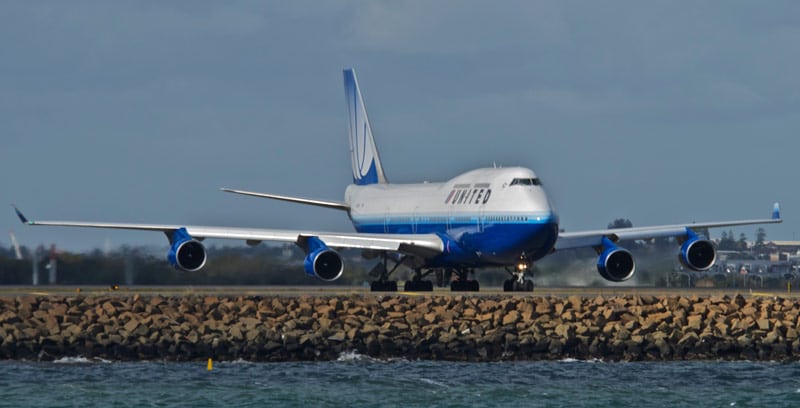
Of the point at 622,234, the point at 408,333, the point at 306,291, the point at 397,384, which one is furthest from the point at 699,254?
the point at 397,384

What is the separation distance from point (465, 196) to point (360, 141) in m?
15.7

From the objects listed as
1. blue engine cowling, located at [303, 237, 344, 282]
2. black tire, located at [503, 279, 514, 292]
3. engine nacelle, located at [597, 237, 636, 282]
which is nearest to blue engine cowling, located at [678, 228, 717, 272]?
engine nacelle, located at [597, 237, 636, 282]

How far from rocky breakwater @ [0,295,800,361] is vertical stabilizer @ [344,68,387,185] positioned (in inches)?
1057

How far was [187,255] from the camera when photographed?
53.9 metres

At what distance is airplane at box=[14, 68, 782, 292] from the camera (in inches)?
2078

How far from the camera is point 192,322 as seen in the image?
133 feet

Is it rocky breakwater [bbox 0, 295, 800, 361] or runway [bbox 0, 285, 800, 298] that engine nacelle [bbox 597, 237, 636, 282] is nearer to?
runway [bbox 0, 285, 800, 298]

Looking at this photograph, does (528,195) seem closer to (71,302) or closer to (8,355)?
(71,302)

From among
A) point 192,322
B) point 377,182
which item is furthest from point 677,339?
point 377,182

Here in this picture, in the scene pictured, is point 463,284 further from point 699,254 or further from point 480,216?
point 699,254

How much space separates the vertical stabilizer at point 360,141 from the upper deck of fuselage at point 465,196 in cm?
294

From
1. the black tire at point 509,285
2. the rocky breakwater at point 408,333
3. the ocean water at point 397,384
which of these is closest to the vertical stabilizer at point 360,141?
the black tire at point 509,285

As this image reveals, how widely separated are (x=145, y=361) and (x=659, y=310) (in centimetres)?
1367

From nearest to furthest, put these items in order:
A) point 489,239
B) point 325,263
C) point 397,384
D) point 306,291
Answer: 1. point 397,384
2. point 325,263
3. point 489,239
4. point 306,291
